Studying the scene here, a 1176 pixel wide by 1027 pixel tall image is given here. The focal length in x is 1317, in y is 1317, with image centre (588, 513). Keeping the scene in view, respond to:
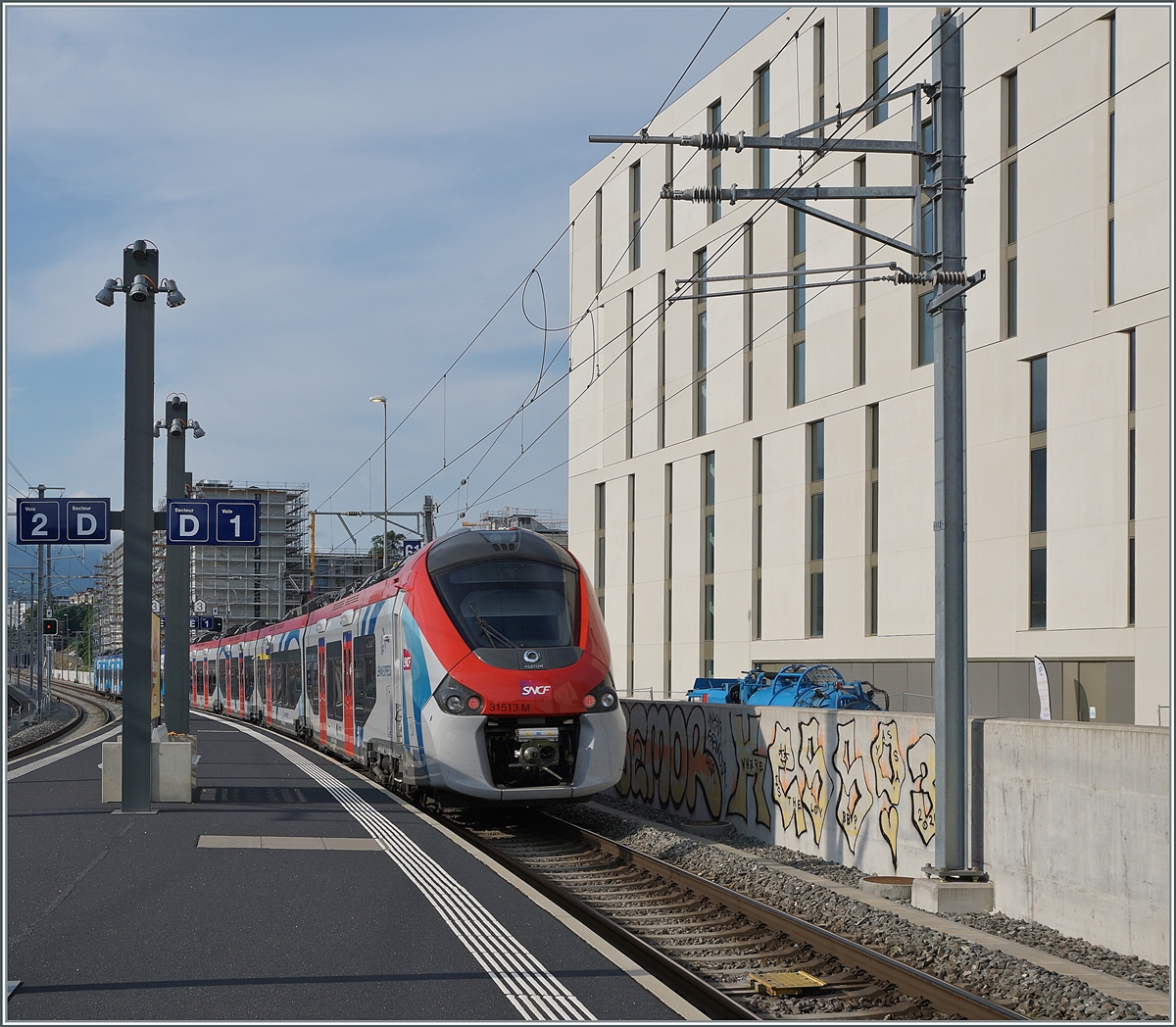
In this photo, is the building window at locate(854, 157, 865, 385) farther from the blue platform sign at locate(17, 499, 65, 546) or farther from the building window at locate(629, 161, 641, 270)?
the blue platform sign at locate(17, 499, 65, 546)

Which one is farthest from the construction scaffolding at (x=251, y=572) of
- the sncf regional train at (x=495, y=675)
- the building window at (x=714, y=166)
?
the sncf regional train at (x=495, y=675)

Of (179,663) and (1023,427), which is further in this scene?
(1023,427)

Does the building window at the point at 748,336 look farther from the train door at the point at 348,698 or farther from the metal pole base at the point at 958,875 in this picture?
the metal pole base at the point at 958,875

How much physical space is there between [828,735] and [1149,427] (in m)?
17.9

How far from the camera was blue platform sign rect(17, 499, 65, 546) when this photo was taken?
15.6 meters

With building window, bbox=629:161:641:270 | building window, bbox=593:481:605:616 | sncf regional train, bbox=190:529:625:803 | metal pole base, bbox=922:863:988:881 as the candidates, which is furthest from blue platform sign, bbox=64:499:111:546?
building window, bbox=593:481:605:616

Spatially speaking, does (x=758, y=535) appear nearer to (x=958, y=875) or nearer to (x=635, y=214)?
(x=635, y=214)

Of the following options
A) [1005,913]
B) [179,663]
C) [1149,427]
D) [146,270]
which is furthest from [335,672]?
[1149,427]

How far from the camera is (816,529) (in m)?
40.8

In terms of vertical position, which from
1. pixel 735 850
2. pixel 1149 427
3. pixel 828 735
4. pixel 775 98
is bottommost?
pixel 735 850

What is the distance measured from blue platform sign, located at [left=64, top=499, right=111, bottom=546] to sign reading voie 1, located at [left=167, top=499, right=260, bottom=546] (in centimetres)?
75

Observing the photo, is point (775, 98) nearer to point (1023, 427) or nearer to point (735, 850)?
point (1023, 427)

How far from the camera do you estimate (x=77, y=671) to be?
447 ft

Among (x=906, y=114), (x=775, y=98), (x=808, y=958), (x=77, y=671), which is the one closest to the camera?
(x=808, y=958)
